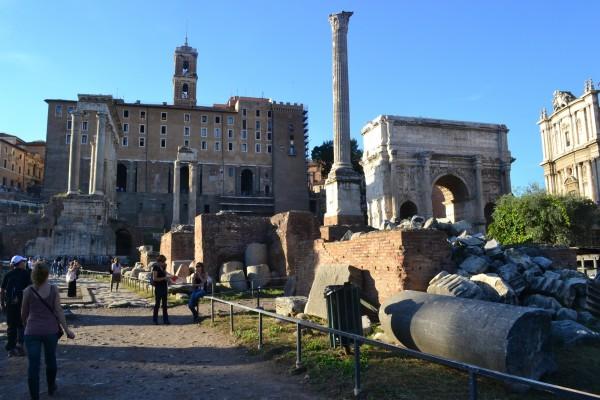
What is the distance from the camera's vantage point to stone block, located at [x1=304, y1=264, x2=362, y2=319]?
8.50 meters

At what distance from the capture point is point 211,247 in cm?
1583

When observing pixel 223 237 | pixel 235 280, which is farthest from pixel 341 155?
pixel 235 280

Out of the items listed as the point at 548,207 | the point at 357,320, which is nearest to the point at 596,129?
the point at 548,207

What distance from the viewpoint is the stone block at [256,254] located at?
1572 centimetres

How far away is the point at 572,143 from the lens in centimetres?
5006

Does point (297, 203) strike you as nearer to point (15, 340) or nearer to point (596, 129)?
point (596, 129)

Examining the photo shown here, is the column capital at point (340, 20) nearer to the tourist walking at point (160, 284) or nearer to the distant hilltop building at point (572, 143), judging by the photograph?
the tourist walking at point (160, 284)

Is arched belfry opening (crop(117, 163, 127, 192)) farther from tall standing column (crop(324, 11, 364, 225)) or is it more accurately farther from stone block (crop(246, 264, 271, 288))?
stone block (crop(246, 264, 271, 288))

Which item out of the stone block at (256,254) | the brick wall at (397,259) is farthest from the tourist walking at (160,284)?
the stone block at (256,254)

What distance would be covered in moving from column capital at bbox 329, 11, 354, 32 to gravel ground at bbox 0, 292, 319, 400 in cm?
1182

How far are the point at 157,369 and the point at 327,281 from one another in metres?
3.91

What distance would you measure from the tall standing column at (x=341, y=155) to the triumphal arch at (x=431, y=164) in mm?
20358

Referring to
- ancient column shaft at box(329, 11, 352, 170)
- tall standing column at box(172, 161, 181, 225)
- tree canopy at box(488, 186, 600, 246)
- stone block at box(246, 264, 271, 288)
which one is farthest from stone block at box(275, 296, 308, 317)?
tall standing column at box(172, 161, 181, 225)

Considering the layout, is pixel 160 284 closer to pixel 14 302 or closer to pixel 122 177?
pixel 14 302
